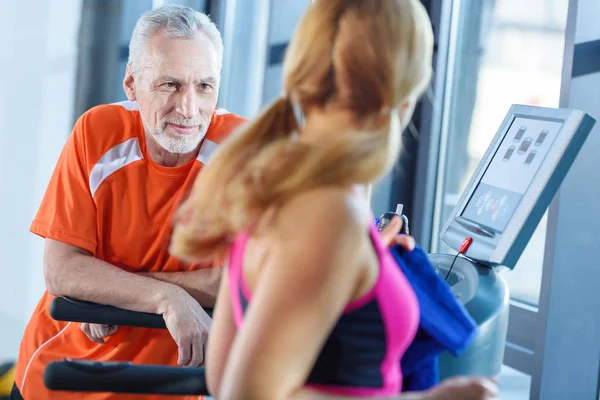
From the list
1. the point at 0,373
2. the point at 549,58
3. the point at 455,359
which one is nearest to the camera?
the point at 455,359

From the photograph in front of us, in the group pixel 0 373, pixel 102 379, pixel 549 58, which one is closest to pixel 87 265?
pixel 102 379

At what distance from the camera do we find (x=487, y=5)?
118 inches

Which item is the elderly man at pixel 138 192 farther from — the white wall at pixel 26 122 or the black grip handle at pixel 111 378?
the white wall at pixel 26 122

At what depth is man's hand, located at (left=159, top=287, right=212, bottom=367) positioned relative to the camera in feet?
5.05

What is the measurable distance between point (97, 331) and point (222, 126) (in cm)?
59

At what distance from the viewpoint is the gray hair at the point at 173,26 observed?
179 centimetres

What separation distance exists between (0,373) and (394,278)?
300cm

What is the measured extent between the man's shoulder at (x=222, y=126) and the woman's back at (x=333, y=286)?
101 cm

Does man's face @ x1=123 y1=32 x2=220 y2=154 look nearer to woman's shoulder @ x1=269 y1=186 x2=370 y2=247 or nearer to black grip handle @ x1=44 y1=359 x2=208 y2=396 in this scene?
black grip handle @ x1=44 y1=359 x2=208 y2=396

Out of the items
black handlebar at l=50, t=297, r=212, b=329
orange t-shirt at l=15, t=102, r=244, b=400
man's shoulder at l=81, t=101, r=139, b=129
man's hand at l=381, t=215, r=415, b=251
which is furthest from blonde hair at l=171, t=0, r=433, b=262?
man's shoulder at l=81, t=101, r=139, b=129

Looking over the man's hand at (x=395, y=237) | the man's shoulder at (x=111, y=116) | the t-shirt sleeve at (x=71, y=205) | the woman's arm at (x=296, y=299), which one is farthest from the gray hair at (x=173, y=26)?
the woman's arm at (x=296, y=299)

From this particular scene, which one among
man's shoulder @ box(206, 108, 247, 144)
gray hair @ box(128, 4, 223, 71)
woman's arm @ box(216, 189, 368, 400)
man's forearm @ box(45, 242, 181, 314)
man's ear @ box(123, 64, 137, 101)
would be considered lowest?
man's forearm @ box(45, 242, 181, 314)

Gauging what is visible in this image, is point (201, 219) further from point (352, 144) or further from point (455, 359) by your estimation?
point (455, 359)

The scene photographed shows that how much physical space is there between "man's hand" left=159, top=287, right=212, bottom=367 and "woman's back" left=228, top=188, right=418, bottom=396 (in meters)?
0.70
